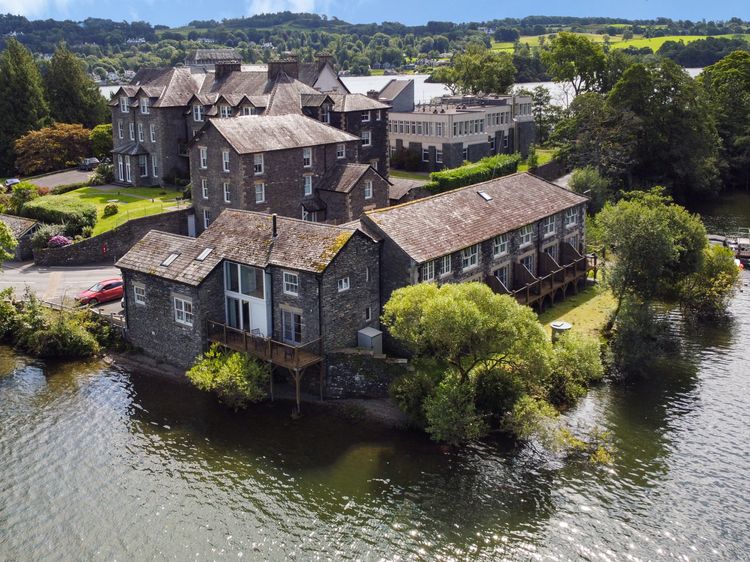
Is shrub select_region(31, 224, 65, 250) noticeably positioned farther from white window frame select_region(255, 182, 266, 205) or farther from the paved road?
white window frame select_region(255, 182, 266, 205)

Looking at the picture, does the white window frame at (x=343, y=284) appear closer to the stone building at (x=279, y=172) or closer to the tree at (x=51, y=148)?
the stone building at (x=279, y=172)

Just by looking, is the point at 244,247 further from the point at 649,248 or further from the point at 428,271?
the point at 649,248

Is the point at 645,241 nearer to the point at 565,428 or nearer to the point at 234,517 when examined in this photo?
the point at 565,428

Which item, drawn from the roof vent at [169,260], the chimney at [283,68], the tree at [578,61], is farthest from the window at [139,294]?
the tree at [578,61]

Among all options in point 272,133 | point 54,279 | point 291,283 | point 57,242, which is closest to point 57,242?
point 57,242

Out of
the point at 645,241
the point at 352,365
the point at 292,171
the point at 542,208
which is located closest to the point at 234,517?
the point at 352,365

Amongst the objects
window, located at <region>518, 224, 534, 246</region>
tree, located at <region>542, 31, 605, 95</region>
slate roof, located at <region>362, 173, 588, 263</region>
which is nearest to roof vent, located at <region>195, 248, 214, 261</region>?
slate roof, located at <region>362, 173, 588, 263</region>
